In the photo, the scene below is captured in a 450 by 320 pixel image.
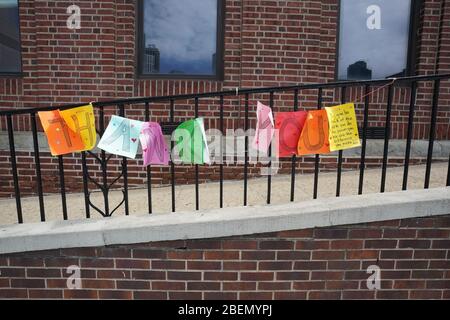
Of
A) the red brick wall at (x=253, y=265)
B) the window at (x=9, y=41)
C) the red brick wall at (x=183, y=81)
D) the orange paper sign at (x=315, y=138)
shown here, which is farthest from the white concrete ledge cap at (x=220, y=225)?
the window at (x=9, y=41)

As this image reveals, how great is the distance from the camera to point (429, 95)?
4652 millimetres

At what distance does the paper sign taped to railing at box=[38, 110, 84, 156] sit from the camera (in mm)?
2459

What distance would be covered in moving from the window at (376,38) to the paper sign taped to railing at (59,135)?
3857 millimetres

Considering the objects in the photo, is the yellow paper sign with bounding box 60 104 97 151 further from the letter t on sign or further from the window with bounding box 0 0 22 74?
the window with bounding box 0 0 22 74

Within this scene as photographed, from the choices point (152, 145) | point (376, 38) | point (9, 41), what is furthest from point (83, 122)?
point (376, 38)

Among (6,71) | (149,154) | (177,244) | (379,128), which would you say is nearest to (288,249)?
(177,244)

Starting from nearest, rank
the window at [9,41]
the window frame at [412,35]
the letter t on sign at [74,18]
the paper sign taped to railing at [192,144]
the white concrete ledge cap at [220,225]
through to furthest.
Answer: the white concrete ledge cap at [220,225], the paper sign taped to railing at [192,144], the letter t on sign at [74,18], the window at [9,41], the window frame at [412,35]

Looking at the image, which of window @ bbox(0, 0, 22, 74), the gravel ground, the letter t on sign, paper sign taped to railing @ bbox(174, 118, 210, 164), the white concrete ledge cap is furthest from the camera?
window @ bbox(0, 0, 22, 74)

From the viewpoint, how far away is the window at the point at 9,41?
4566mm

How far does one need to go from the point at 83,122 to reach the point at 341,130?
2026mm

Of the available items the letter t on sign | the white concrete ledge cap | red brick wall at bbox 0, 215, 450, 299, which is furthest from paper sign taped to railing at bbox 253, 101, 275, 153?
the letter t on sign

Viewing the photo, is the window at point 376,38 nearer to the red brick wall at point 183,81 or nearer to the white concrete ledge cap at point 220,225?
the red brick wall at point 183,81

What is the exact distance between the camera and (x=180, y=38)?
4676 mm

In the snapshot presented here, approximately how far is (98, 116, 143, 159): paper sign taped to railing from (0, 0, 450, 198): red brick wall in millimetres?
1890
